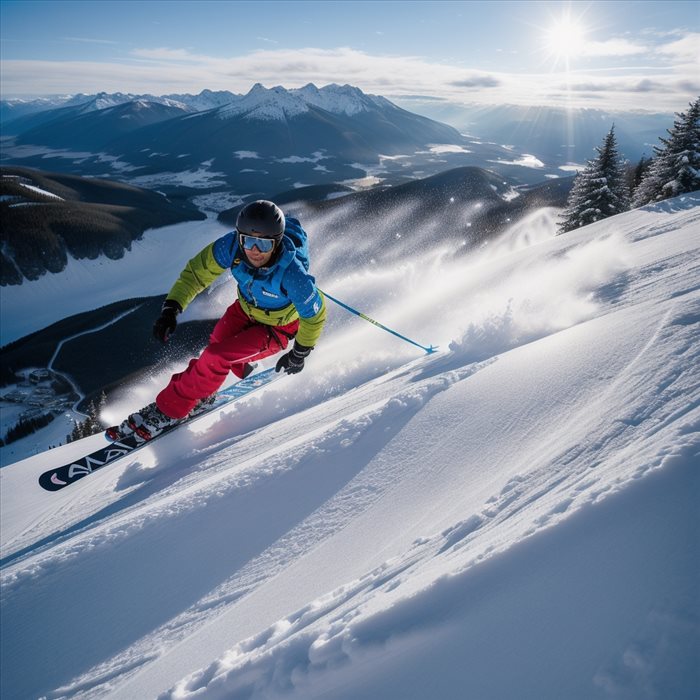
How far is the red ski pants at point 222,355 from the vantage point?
6.05 meters

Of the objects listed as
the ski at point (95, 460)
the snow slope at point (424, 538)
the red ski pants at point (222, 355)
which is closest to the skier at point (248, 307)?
the red ski pants at point (222, 355)

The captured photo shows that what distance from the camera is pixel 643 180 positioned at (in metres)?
25.3

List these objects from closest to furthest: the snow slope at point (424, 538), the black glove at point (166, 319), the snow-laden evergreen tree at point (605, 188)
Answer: the snow slope at point (424, 538) → the black glove at point (166, 319) → the snow-laden evergreen tree at point (605, 188)

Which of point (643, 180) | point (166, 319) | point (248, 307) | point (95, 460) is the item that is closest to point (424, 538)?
point (248, 307)

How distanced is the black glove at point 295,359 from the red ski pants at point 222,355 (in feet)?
1.54

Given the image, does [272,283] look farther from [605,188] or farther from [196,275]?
[605,188]

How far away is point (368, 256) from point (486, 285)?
5486 centimetres

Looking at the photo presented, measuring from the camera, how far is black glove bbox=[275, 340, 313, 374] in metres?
5.96

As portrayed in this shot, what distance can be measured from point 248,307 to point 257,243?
1.33m

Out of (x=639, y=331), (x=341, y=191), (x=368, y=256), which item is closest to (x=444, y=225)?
(x=368, y=256)

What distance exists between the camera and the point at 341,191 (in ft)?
470

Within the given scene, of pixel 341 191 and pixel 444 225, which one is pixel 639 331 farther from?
pixel 341 191

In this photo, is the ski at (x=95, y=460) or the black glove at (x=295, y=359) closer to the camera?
the black glove at (x=295, y=359)

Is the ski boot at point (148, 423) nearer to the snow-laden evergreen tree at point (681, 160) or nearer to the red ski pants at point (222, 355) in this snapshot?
the red ski pants at point (222, 355)
